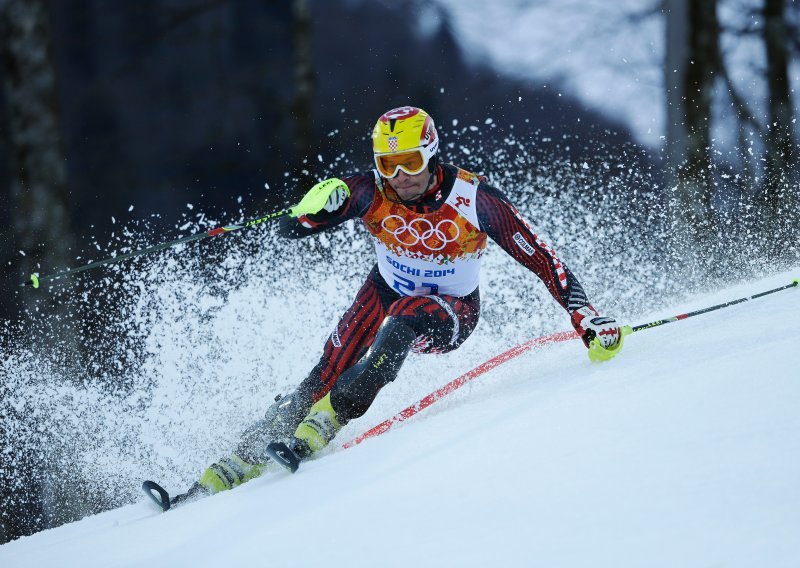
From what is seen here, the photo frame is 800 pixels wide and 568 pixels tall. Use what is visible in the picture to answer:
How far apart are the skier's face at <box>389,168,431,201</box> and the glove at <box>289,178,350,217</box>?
0.20 meters

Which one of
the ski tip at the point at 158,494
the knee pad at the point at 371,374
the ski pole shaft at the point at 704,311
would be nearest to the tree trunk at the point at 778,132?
the ski pole shaft at the point at 704,311

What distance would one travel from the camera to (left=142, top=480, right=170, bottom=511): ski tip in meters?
3.00

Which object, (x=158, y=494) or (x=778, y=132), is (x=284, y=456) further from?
(x=778, y=132)

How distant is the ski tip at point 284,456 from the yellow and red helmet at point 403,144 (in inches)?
46.3

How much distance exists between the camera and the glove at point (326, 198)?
318 cm

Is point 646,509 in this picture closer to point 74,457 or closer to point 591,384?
point 591,384

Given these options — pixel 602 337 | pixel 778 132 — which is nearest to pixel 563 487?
pixel 602 337

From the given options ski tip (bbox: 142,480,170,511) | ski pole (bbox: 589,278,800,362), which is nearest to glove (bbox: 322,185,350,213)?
ski pole (bbox: 589,278,800,362)

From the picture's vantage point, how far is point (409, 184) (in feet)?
10.5

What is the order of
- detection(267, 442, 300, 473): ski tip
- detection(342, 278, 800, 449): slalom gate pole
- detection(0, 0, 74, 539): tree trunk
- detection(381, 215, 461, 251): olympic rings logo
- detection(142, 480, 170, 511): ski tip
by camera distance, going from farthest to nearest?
1. detection(0, 0, 74, 539): tree trunk
2. detection(381, 215, 461, 251): olympic rings logo
3. detection(342, 278, 800, 449): slalom gate pole
4. detection(142, 480, 170, 511): ski tip
5. detection(267, 442, 300, 473): ski tip

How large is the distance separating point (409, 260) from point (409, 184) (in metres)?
0.37

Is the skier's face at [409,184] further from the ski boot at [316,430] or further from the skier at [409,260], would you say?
the ski boot at [316,430]

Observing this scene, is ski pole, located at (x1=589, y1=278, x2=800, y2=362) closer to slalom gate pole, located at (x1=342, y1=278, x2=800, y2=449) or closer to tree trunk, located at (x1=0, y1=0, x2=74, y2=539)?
slalom gate pole, located at (x1=342, y1=278, x2=800, y2=449)

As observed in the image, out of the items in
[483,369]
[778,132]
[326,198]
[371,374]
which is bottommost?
[778,132]
